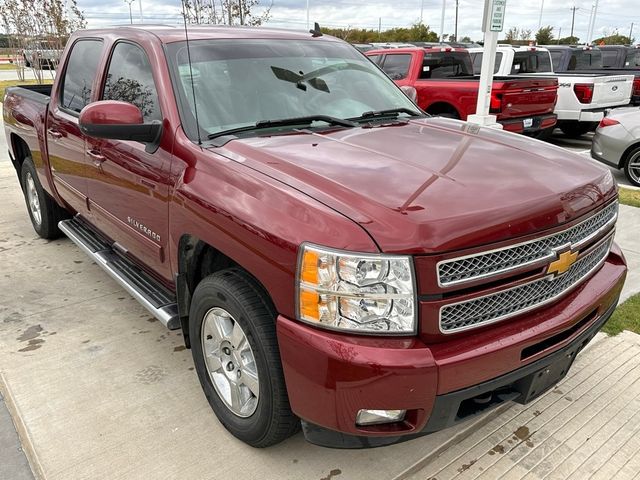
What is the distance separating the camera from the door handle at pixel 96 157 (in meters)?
3.51

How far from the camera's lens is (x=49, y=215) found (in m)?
5.28

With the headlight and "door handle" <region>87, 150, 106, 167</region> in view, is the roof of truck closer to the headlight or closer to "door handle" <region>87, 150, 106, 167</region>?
"door handle" <region>87, 150, 106, 167</region>

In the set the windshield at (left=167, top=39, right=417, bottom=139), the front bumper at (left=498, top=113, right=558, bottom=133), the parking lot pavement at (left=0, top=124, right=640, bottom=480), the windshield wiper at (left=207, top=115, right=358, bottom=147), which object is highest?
the windshield at (left=167, top=39, right=417, bottom=139)

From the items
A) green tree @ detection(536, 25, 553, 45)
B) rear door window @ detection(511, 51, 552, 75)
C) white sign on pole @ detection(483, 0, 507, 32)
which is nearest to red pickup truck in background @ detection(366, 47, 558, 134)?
white sign on pole @ detection(483, 0, 507, 32)

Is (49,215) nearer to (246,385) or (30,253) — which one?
(30,253)

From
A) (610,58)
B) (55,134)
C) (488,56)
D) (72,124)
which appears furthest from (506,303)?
(610,58)

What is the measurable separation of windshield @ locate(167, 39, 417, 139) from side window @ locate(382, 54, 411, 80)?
23.6 feet

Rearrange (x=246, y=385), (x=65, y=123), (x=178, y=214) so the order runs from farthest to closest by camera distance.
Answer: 1. (x=65, y=123)
2. (x=178, y=214)
3. (x=246, y=385)

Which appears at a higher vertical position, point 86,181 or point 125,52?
point 125,52

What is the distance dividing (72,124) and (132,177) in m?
1.20

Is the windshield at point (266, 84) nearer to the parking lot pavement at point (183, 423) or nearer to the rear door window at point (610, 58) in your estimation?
the parking lot pavement at point (183, 423)

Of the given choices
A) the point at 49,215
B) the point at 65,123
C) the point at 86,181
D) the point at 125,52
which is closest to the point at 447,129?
the point at 125,52

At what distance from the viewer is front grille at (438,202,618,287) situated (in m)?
1.99

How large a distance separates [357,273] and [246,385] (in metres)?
0.93
